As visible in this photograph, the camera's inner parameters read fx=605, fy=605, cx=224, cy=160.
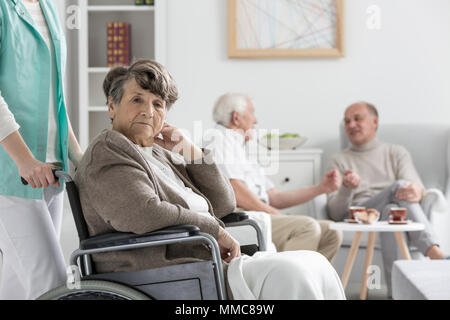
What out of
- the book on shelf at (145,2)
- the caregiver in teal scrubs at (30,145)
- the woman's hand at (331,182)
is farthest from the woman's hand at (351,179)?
the caregiver in teal scrubs at (30,145)

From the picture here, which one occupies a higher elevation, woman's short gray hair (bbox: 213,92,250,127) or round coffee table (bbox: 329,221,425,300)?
woman's short gray hair (bbox: 213,92,250,127)

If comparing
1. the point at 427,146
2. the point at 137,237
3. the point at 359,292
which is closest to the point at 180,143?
the point at 137,237

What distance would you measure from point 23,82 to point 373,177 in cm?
263

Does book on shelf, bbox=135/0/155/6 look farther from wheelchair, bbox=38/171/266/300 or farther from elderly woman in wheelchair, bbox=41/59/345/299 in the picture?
wheelchair, bbox=38/171/266/300

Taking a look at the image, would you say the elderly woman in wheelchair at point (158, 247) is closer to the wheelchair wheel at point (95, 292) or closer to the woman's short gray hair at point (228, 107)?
the wheelchair wheel at point (95, 292)

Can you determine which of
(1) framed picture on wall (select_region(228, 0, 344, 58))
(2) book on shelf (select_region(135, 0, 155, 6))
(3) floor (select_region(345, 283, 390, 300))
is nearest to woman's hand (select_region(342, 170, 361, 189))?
(3) floor (select_region(345, 283, 390, 300))

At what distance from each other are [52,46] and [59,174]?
391 millimetres

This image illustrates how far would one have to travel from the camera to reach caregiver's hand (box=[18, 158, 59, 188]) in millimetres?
1446

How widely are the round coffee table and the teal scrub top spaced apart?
168cm

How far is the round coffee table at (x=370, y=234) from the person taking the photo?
9.48 ft

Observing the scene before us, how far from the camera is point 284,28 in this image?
14.3 feet

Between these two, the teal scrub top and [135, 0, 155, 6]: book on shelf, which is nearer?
the teal scrub top

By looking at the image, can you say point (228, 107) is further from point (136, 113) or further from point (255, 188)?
point (136, 113)
